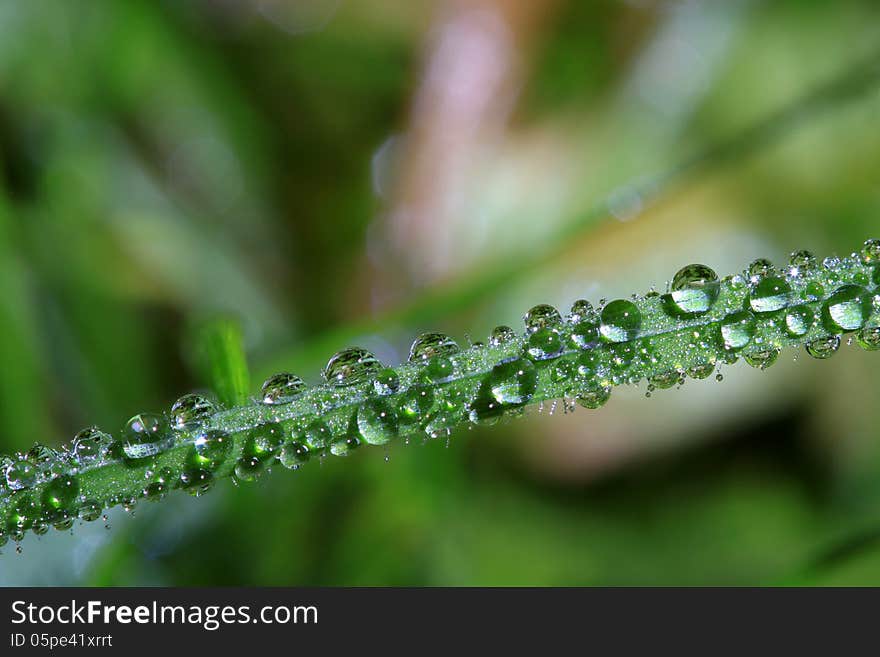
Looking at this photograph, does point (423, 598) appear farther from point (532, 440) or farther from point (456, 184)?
point (456, 184)

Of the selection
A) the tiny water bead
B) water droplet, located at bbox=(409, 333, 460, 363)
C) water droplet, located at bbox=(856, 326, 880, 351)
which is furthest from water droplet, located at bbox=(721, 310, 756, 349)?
the tiny water bead

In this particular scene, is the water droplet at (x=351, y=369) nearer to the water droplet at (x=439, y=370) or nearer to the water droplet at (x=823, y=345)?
the water droplet at (x=439, y=370)

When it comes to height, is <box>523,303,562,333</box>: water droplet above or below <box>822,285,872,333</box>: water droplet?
above

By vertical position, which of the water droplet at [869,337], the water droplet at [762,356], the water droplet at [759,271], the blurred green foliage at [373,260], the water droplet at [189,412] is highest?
the blurred green foliage at [373,260]

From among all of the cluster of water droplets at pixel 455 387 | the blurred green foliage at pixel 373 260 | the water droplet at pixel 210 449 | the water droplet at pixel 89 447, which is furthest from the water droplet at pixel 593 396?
the blurred green foliage at pixel 373 260

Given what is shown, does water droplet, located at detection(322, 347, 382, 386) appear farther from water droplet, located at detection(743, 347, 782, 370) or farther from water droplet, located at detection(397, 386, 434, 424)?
water droplet, located at detection(743, 347, 782, 370)

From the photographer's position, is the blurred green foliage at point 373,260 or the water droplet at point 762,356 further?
the blurred green foliage at point 373,260
